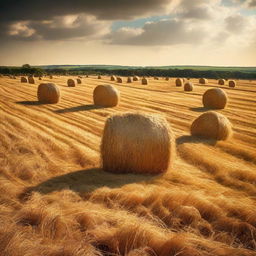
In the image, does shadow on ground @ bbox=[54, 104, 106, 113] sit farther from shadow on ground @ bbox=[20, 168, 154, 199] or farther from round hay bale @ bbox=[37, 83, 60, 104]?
shadow on ground @ bbox=[20, 168, 154, 199]

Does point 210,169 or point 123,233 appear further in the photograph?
point 210,169

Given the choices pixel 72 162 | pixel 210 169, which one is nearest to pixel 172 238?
pixel 210 169

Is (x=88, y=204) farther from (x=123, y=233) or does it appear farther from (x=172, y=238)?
(x=172, y=238)

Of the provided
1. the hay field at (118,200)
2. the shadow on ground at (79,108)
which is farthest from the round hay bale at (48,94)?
the hay field at (118,200)

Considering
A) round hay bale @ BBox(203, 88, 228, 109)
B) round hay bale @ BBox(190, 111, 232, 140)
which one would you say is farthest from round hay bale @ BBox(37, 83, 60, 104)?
round hay bale @ BBox(190, 111, 232, 140)

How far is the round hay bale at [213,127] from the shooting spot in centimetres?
1188

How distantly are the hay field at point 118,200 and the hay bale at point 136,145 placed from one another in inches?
14.6

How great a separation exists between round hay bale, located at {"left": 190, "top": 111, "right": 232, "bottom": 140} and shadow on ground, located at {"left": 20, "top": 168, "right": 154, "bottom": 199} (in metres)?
4.95

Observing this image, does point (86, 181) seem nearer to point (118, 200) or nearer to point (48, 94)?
point (118, 200)

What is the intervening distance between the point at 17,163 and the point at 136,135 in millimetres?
3285

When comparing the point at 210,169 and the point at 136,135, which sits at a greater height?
the point at 136,135

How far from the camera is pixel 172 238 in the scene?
4.17 metres

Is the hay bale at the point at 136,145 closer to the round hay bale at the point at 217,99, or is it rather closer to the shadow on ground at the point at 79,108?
the shadow on ground at the point at 79,108

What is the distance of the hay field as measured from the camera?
4109 millimetres
